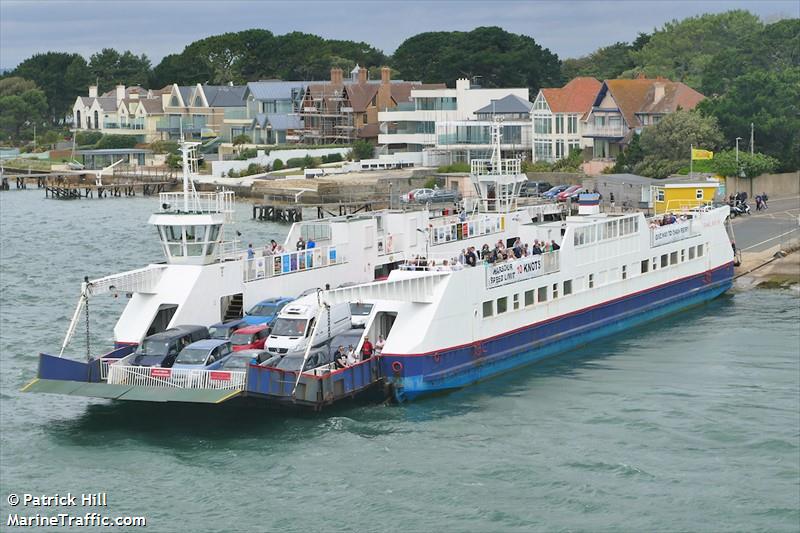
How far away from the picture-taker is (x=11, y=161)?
160750 mm

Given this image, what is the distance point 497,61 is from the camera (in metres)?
151

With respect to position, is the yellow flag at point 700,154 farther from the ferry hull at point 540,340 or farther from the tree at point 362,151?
the tree at point 362,151

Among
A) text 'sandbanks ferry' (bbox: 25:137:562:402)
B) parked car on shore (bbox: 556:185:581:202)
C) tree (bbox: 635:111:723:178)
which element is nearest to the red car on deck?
text 'sandbanks ferry' (bbox: 25:137:562:402)

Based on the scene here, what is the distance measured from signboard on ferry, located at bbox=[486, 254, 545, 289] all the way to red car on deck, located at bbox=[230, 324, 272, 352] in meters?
7.83

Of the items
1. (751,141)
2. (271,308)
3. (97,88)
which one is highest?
(97,88)

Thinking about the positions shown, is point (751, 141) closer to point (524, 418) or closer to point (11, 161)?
point (524, 418)

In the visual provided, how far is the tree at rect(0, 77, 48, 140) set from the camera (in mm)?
186875

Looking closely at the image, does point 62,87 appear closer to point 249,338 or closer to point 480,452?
point 249,338

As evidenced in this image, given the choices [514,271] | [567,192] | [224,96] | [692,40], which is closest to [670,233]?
[514,271]

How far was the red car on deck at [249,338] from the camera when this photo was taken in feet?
135

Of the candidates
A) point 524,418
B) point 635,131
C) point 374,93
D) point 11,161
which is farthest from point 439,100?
point 524,418

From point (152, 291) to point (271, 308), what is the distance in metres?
3.98

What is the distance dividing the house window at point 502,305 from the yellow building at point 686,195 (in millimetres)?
22214

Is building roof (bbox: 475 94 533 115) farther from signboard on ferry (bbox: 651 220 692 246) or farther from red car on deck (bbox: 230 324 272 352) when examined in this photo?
red car on deck (bbox: 230 324 272 352)
